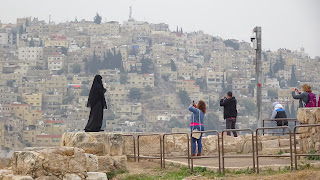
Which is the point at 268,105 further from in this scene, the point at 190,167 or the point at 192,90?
the point at 190,167

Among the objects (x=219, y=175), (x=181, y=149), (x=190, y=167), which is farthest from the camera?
(x=181, y=149)

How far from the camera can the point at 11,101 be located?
163250 mm

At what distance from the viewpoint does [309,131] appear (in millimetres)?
11930

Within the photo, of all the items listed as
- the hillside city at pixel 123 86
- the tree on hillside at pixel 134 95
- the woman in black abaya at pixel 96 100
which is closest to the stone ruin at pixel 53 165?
the woman in black abaya at pixel 96 100

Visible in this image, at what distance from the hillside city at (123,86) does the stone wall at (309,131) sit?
12682 cm

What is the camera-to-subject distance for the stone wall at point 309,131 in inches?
459

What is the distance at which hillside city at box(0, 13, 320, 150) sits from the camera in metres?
152

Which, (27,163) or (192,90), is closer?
(27,163)

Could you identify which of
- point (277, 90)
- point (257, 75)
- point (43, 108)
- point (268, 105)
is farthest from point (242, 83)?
point (257, 75)

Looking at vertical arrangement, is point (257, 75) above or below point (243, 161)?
above

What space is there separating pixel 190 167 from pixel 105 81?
15873 centimetres

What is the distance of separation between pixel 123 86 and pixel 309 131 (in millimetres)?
159825

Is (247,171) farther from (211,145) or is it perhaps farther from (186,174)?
(211,145)

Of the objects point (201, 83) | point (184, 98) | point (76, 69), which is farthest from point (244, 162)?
point (201, 83)
